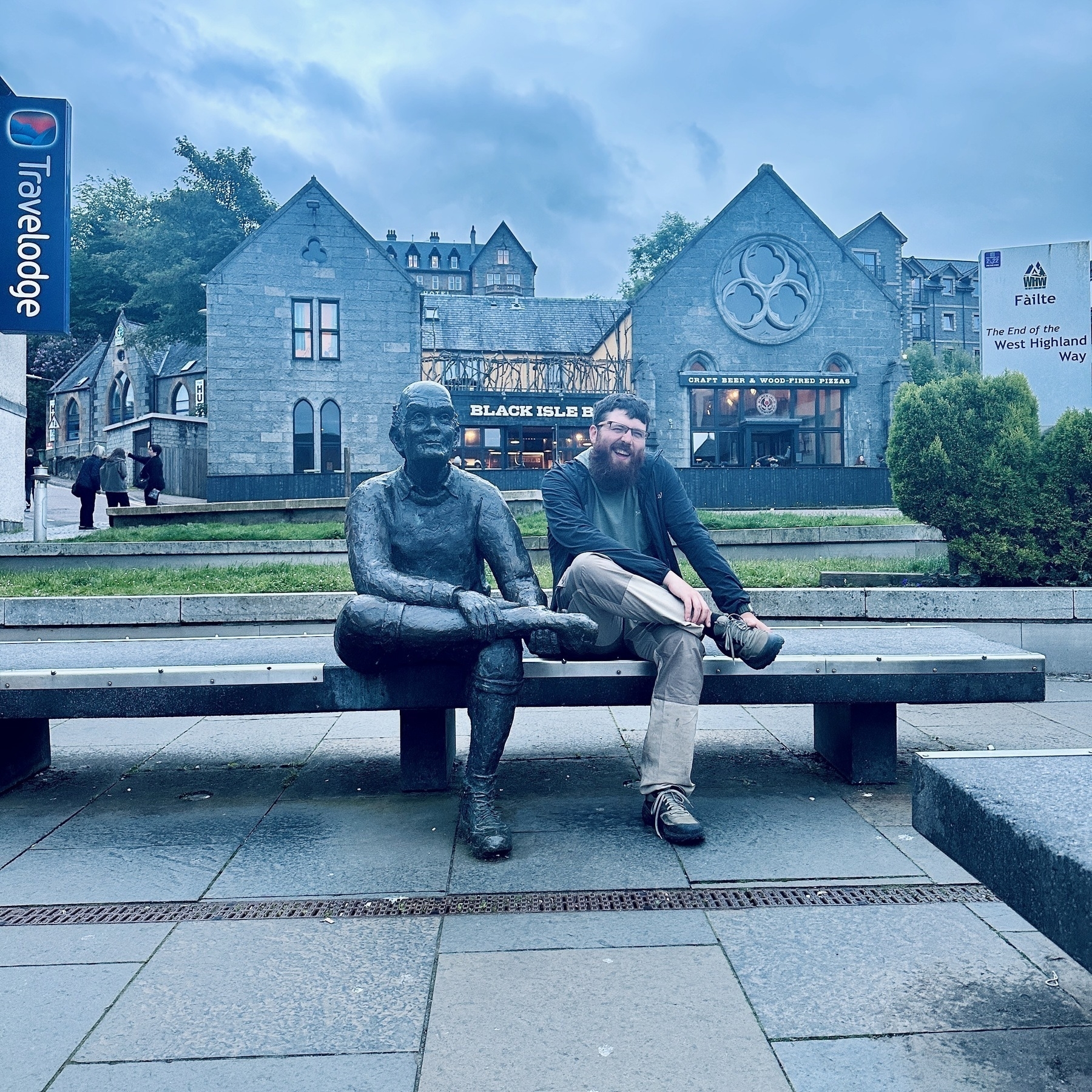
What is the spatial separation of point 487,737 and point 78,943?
144 centimetres

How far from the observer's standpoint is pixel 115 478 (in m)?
22.0

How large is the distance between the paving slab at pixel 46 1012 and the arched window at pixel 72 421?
6649 cm

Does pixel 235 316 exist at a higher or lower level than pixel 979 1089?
higher

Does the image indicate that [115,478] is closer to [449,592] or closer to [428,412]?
[428,412]

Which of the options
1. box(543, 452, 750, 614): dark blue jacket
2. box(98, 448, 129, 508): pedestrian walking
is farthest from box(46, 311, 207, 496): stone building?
box(543, 452, 750, 614): dark blue jacket

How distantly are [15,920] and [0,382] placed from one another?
637 inches

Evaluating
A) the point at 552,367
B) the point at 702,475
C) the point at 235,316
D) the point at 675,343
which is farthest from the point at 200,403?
the point at 702,475

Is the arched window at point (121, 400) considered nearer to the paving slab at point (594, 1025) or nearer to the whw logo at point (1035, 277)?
the whw logo at point (1035, 277)

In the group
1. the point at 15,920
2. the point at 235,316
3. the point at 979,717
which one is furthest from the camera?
the point at 235,316

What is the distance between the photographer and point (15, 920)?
304cm

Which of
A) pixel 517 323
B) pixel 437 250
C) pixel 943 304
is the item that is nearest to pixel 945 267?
pixel 943 304

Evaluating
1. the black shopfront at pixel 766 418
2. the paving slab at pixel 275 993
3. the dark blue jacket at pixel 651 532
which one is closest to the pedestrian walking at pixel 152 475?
the black shopfront at pixel 766 418

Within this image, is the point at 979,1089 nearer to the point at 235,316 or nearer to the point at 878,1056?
the point at 878,1056

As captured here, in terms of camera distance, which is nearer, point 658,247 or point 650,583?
point 650,583
